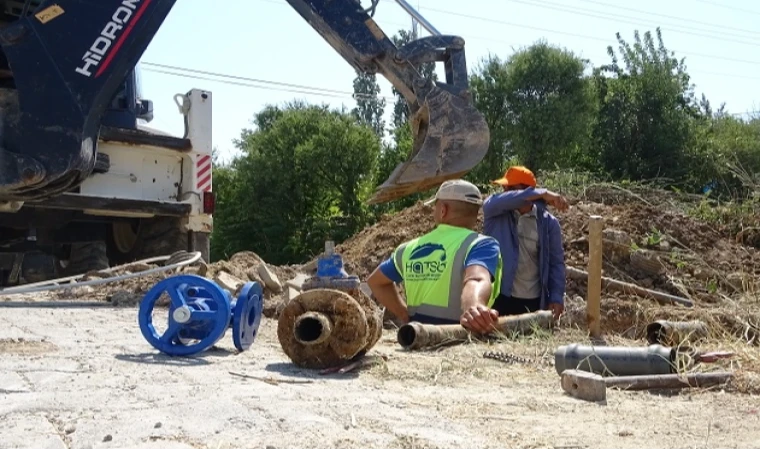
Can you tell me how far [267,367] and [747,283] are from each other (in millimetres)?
4579

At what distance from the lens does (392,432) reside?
2.76 meters

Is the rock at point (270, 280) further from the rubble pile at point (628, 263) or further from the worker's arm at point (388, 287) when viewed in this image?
the worker's arm at point (388, 287)

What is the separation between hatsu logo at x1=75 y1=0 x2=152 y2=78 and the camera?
631cm

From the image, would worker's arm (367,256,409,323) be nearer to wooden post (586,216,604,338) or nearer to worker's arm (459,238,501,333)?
worker's arm (459,238,501,333)

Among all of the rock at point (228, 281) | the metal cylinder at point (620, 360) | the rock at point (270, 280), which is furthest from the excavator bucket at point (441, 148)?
the metal cylinder at point (620, 360)

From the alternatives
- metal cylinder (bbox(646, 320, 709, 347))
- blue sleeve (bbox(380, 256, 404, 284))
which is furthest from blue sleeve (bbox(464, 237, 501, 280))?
metal cylinder (bbox(646, 320, 709, 347))

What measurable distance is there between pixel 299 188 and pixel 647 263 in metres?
22.3

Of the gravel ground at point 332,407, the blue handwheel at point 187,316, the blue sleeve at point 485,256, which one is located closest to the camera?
the gravel ground at point 332,407

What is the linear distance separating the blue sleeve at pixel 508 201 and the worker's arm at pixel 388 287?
1065 mm

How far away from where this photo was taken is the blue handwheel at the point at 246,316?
4.73 metres

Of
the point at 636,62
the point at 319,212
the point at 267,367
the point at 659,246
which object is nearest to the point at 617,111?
the point at 636,62

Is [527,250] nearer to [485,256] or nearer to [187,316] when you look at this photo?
[485,256]

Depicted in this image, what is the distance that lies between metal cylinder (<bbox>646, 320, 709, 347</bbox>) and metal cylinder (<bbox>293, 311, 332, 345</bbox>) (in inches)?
71.1

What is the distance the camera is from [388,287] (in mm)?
5379
